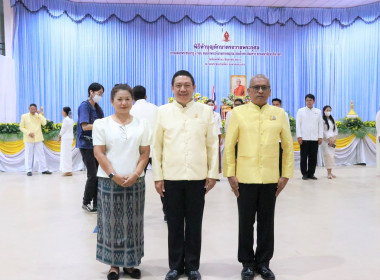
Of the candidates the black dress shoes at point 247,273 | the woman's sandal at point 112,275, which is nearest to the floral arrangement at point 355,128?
the black dress shoes at point 247,273

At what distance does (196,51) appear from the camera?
482 inches

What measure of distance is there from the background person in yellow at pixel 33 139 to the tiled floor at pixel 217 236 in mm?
1952

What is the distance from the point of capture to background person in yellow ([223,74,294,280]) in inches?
111

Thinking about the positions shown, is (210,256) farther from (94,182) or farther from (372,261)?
(94,182)

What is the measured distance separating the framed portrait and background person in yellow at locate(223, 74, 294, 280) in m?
9.45

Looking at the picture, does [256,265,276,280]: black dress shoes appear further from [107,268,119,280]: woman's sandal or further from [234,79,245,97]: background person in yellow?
Result: [234,79,245,97]: background person in yellow

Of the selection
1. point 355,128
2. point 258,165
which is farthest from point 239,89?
point 258,165

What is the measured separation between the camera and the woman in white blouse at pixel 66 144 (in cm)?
841

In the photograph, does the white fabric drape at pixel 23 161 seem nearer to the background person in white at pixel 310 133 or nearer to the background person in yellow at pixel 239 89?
the background person in white at pixel 310 133

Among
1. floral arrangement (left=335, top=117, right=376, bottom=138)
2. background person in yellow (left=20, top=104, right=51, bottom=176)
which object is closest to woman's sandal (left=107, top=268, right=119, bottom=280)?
background person in yellow (left=20, top=104, right=51, bottom=176)

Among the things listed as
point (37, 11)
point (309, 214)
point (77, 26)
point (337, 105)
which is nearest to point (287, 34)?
point (337, 105)

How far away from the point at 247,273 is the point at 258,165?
746 mm

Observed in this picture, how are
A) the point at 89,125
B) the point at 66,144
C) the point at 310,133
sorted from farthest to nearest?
the point at 66,144 → the point at 310,133 → the point at 89,125

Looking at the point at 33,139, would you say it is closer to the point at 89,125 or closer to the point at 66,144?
the point at 66,144
